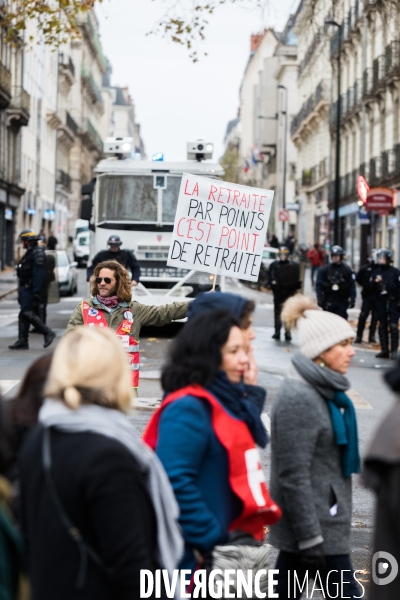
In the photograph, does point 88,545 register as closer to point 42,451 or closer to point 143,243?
point 42,451

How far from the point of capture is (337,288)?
18781 millimetres

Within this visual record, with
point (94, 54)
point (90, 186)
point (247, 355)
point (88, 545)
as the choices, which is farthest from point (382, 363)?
point (94, 54)

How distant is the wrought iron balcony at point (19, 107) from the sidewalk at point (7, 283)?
24.5ft

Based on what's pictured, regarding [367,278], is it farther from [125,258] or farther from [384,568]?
[384,568]

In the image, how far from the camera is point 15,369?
1471 centimetres

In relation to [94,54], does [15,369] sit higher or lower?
lower

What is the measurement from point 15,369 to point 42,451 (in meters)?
11.9

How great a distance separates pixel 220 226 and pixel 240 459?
14.5 feet

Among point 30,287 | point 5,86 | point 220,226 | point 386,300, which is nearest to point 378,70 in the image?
point 5,86

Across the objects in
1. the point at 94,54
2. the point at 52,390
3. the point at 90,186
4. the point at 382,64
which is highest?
the point at 94,54

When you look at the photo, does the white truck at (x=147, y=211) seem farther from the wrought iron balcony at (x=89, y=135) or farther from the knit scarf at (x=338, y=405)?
the wrought iron balcony at (x=89, y=135)

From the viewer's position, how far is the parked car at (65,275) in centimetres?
3122

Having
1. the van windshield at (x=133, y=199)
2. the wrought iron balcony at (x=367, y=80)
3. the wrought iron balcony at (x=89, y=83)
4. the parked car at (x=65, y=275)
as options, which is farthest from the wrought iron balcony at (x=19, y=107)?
the wrought iron balcony at (x=89, y=83)

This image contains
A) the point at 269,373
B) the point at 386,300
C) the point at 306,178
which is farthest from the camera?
the point at 306,178
